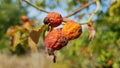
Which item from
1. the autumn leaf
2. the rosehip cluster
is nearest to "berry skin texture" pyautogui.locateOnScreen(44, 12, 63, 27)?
the rosehip cluster

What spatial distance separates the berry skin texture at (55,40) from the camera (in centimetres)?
92

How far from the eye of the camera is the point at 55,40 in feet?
2.98

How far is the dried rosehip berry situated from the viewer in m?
0.93

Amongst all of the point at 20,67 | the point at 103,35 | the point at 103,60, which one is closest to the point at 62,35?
the point at 103,60

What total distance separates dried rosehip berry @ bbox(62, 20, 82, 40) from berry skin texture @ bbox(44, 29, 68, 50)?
0.01m

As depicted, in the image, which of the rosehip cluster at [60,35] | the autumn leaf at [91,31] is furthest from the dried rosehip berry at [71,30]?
the autumn leaf at [91,31]

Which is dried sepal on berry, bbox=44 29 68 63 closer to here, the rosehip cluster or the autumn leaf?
the rosehip cluster

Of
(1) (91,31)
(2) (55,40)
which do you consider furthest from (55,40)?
(1) (91,31)

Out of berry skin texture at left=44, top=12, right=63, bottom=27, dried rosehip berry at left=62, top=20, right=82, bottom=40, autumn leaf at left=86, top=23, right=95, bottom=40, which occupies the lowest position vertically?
autumn leaf at left=86, top=23, right=95, bottom=40

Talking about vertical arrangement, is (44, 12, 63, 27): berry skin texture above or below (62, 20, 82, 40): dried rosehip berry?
above

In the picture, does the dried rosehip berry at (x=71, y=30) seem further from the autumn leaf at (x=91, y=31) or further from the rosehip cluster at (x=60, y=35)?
the autumn leaf at (x=91, y=31)

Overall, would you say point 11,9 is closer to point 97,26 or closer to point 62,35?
point 97,26

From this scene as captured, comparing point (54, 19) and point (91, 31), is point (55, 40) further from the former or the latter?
point (91, 31)

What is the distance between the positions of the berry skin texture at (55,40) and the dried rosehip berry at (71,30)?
0.04ft
